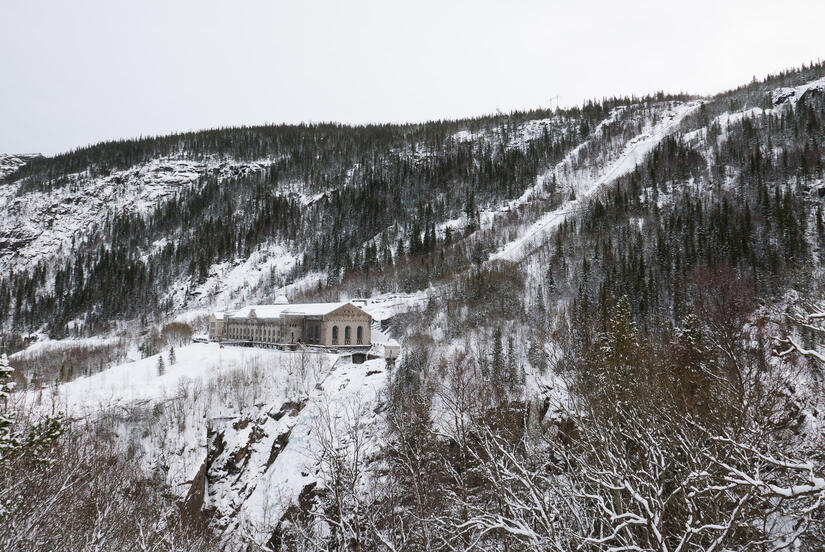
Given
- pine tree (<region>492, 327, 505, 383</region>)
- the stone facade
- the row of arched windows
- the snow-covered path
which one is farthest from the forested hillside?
the row of arched windows

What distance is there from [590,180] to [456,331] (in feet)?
270

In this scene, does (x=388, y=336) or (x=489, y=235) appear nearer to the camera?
(x=388, y=336)

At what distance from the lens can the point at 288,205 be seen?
6102 inches

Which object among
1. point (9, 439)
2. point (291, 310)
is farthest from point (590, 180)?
point (9, 439)

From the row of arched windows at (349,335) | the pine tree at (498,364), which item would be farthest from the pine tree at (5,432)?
the row of arched windows at (349,335)

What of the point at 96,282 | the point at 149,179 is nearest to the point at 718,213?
the point at 96,282

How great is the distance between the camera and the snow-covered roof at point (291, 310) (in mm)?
65312

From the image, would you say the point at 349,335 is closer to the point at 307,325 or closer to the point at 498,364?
the point at 307,325

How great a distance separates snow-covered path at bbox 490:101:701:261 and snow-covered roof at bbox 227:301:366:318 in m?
39.8

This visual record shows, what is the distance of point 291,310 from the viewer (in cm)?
6925

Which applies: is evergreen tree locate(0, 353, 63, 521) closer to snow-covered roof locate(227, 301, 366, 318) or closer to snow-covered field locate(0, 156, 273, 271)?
snow-covered roof locate(227, 301, 366, 318)

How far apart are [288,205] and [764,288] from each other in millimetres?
131165

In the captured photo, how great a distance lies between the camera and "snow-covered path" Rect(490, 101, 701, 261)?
97.2 metres

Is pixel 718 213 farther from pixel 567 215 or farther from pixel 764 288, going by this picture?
pixel 567 215
